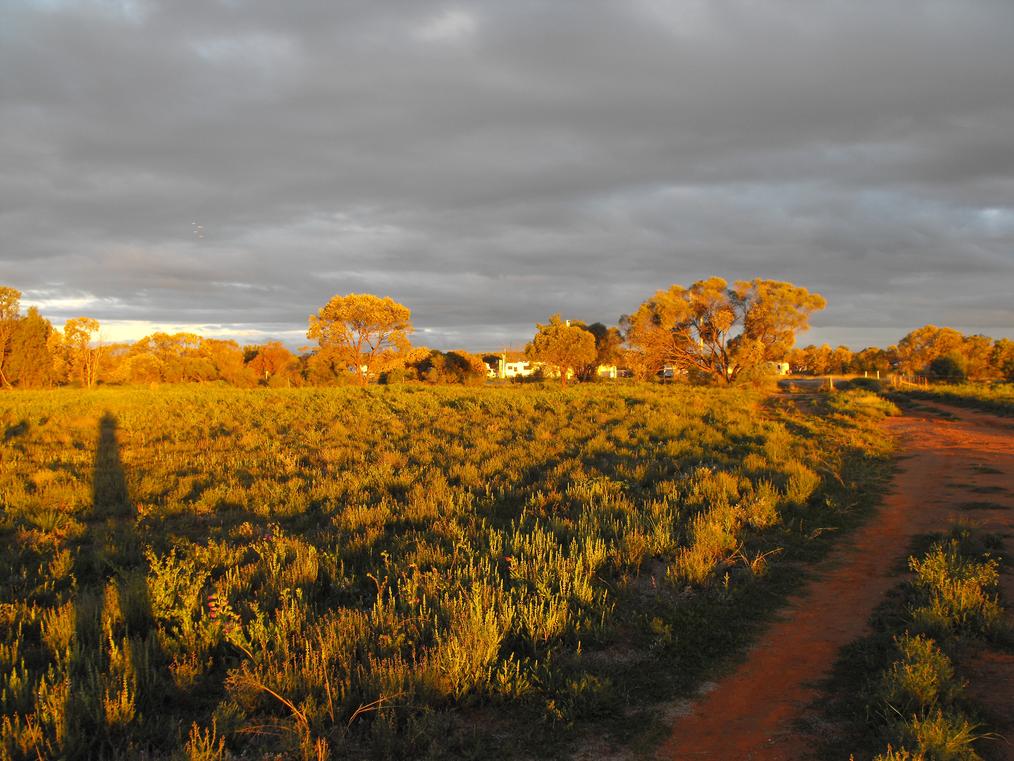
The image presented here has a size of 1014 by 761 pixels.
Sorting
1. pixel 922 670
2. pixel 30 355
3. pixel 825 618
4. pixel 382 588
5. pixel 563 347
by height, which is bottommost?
pixel 825 618

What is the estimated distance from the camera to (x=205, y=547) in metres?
7.92

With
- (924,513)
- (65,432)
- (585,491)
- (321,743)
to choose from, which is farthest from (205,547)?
(65,432)

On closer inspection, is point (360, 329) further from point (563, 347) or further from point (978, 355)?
point (978, 355)

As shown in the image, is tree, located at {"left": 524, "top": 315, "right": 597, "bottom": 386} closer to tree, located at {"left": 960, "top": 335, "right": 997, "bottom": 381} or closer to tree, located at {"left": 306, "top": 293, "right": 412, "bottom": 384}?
tree, located at {"left": 306, "top": 293, "right": 412, "bottom": 384}

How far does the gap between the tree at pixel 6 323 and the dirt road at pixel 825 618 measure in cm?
6444

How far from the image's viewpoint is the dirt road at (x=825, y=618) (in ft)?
13.4

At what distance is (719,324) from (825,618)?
155 ft

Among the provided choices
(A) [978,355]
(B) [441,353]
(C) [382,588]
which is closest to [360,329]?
(B) [441,353]

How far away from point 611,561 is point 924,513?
6.27 metres

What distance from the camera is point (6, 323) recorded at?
5175 cm

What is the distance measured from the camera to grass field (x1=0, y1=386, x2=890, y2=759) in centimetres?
405

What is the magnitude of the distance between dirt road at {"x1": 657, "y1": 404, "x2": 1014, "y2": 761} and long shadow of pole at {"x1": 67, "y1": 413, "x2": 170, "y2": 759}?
3597 mm

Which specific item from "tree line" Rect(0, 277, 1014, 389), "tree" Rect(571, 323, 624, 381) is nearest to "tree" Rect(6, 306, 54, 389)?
"tree line" Rect(0, 277, 1014, 389)

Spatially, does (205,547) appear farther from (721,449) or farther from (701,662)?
(721,449)
